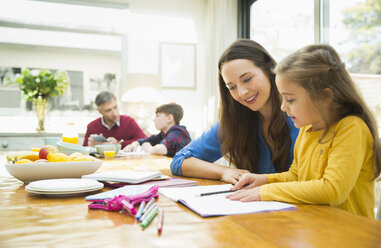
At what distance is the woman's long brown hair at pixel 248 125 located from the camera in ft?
4.53

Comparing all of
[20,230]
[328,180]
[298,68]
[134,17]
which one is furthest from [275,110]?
[134,17]

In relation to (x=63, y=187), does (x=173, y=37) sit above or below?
above

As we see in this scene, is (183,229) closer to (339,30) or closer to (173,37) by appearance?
(339,30)

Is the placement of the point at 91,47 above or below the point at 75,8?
below

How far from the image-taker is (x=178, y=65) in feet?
15.2

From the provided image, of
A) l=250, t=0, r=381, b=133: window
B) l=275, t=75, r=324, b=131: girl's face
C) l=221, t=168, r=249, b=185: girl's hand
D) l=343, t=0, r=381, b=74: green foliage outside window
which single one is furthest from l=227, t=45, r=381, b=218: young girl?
l=343, t=0, r=381, b=74: green foliage outside window

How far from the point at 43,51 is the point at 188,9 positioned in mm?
1938

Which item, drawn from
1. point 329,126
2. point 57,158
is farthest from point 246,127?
point 57,158

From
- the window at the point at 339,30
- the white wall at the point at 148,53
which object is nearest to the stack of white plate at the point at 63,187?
the window at the point at 339,30

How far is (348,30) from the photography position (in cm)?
256

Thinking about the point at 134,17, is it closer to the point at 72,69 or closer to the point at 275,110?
the point at 72,69

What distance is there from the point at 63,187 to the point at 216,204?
0.41 metres

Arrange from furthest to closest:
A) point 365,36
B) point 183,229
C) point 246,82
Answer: point 365,36 < point 246,82 < point 183,229

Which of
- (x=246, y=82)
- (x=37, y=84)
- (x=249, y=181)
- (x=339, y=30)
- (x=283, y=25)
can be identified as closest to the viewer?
(x=249, y=181)
